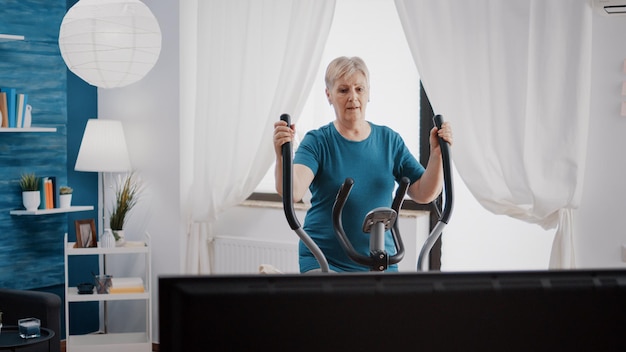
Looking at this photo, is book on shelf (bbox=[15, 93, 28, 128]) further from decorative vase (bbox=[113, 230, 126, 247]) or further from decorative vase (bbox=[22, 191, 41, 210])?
decorative vase (bbox=[113, 230, 126, 247])

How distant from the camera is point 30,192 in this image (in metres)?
4.79

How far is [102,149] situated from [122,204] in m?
0.35

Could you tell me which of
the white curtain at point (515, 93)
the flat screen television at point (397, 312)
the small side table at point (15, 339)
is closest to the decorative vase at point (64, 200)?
the small side table at point (15, 339)

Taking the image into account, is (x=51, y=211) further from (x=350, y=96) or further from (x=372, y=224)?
(x=372, y=224)

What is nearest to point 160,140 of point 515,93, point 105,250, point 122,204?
point 122,204

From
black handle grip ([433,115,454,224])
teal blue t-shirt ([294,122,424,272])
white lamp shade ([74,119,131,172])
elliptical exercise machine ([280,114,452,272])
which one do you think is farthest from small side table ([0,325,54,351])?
Result: black handle grip ([433,115,454,224])

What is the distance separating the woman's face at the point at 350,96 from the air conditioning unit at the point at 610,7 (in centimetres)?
132

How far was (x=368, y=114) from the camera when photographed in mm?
4516

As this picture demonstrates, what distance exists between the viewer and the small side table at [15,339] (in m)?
3.57

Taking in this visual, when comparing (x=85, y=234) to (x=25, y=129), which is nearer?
(x=25, y=129)

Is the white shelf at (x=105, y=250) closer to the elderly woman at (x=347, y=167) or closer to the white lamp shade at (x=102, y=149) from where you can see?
the white lamp shade at (x=102, y=149)

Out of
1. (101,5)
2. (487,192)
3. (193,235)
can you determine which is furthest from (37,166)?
(487,192)

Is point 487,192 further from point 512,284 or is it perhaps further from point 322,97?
point 512,284

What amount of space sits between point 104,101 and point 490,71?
2604mm
